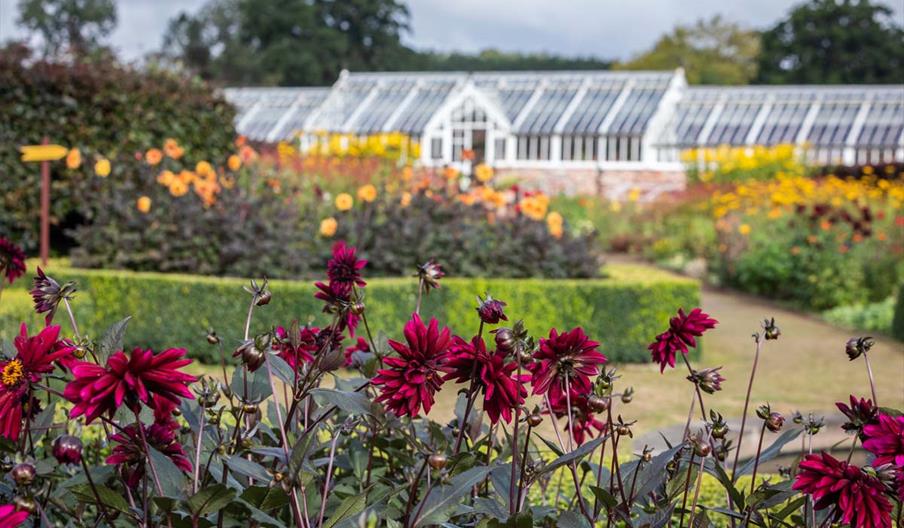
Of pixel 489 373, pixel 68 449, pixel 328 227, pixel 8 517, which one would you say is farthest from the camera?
pixel 328 227

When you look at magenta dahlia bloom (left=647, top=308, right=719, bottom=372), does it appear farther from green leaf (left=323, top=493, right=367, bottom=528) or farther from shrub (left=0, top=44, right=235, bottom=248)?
shrub (left=0, top=44, right=235, bottom=248)

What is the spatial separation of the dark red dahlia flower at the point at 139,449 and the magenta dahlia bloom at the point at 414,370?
382 mm

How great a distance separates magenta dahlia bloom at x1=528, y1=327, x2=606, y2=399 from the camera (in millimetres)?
1419

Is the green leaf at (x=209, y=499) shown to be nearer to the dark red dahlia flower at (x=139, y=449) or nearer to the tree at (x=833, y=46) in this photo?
the dark red dahlia flower at (x=139, y=449)

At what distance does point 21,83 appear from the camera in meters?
7.73

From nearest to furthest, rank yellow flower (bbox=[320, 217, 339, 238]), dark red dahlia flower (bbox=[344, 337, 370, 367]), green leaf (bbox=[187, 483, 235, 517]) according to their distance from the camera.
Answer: green leaf (bbox=[187, 483, 235, 517]) < dark red dahlia flower (bbox=[344, 337, 370, 367]) < yellow flower (bbox=[320, 217, 339, 238])

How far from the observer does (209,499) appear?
135 centimetres

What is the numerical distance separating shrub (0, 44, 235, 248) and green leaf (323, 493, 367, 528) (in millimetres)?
5986

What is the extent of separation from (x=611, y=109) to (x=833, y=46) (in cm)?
1572

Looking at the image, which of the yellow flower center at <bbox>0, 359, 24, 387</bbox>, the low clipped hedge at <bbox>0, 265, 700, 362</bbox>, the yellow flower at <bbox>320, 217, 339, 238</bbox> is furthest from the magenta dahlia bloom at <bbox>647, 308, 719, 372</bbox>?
the yellow flower at <bbox>320, 217, 339, 238</bbox>

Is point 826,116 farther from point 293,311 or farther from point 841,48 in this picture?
point 293,311

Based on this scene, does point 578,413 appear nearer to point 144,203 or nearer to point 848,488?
point 848,488

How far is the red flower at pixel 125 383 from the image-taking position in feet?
3.77

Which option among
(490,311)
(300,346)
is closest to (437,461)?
(490,311)
